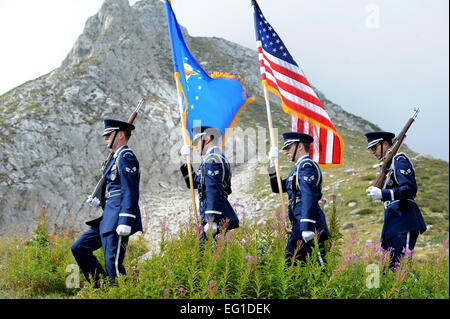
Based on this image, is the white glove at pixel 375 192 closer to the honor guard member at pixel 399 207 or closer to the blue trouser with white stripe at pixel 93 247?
the honor guard member at pixel 399 207

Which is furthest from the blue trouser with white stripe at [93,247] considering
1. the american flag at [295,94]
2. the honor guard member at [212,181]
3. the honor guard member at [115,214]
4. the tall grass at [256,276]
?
the american flag at [295,94]

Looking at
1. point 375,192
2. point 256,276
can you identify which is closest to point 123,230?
point 256,276

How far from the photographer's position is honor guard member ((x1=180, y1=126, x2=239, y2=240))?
18.4 ft

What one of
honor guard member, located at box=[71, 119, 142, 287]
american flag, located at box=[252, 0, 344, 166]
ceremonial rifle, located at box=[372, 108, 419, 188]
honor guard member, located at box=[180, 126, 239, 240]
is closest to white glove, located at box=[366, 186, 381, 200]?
ceremonial rifle, located at box=[372, 108, 419, 188]

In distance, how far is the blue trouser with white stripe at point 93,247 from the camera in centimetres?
506

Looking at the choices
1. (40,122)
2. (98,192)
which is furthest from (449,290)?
(40,122)

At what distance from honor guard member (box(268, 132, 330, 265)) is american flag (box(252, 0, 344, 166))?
101 centimetres

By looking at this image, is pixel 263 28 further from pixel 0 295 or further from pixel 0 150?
pixel 0 150

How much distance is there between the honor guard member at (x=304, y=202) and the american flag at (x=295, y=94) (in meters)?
1.01

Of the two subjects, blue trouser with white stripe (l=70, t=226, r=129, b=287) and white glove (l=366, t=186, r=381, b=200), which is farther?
white glove (l=366, t=186, r=381, b=200)

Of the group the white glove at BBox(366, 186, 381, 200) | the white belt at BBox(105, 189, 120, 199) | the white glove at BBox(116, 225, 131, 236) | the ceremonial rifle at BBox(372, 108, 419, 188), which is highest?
the ceremonial rifle at BBox(372, 108, 419, 188)

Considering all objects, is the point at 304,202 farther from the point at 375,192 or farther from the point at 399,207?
the point at 399,207

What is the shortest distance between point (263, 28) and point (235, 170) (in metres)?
21.1

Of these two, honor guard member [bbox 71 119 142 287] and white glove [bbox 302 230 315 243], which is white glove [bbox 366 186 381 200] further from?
honor guard member [bbox 71 119 142 287]
